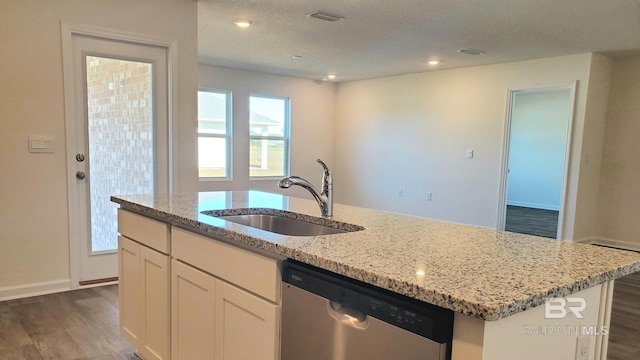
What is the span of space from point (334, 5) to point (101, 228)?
2630 mm

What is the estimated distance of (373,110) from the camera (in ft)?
24.7

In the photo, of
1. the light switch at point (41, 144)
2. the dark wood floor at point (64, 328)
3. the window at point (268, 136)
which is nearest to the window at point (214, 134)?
the window at point (268, 136)

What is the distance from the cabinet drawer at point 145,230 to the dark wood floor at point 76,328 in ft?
2.29

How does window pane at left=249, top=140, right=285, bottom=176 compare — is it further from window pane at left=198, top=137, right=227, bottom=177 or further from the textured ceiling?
the textured ceiling

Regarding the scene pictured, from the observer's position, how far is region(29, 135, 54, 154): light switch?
3180mm

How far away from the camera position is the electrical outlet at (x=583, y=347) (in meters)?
1.21

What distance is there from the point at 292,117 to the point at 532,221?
14.9 feet

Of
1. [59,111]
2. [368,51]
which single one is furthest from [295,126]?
[59,111]

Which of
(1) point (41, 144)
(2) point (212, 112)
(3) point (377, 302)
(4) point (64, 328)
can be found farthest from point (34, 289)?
(2) point (212, 112)

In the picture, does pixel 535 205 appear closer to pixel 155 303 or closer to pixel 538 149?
pixel 538 149

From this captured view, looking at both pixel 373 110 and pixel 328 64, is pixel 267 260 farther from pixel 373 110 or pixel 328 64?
pixel 373 110

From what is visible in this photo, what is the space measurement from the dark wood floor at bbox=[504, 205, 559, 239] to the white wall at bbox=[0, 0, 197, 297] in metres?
5.79

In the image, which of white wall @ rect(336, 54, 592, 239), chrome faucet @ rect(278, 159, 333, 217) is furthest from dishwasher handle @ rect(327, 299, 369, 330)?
white wall @ rect(336, 54, 592, 239)

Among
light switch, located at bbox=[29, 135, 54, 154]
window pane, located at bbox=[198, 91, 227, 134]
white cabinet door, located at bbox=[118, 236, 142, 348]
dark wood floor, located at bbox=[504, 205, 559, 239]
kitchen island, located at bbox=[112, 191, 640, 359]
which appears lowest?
dark wood floor, located at bbox=[504, 205, 559, 239]
